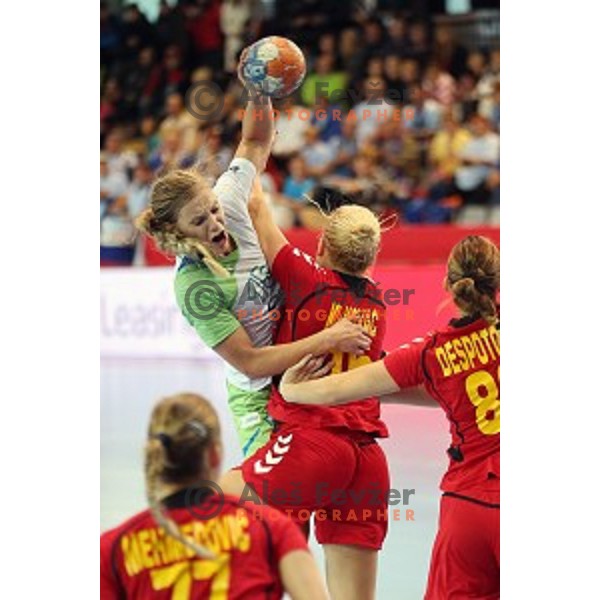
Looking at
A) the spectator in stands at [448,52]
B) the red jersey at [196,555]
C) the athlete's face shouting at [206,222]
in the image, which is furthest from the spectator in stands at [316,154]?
the spectator in stands at [448,52]

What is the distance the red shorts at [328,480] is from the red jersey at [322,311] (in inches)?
1.5

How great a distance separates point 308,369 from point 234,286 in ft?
0.89

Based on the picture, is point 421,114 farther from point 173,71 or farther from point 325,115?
point 325,115

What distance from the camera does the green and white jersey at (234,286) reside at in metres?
3.10

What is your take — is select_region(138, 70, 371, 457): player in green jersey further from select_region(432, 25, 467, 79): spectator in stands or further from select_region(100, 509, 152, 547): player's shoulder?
select_region(432, 25, 467, 79): spectator in stands

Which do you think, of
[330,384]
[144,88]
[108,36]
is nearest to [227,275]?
[330,384]

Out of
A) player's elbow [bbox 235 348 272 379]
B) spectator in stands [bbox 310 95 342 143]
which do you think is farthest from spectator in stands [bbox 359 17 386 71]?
player's elbow [bbox 235 348 272 379]

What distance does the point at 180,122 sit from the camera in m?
4.27

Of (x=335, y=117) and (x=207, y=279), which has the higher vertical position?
(x=335, y=117)
